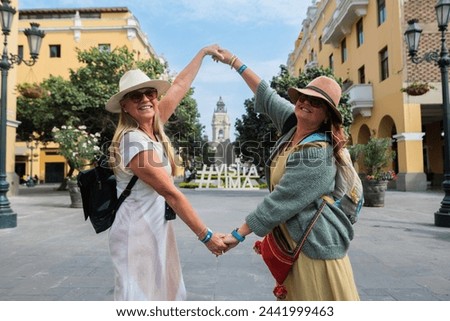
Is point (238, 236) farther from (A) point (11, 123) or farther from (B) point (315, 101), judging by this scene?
(A) point (11, 123)

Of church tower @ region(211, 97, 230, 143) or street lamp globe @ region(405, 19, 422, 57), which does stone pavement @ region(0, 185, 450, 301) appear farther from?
church tower @ region(211, 97, 230, 143)

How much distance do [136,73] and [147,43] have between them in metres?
39.7

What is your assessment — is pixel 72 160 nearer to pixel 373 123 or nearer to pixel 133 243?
pixel 133 243

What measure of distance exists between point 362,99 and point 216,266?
59.8ft

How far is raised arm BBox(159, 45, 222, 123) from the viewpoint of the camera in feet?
7.93

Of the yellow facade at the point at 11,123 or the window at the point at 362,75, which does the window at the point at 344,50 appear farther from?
the yellow facade at the point at 11,123

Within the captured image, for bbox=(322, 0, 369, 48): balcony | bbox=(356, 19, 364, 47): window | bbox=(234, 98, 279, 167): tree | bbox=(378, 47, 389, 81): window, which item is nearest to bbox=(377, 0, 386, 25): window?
bbox=(322, 0, 369, 48): balcony

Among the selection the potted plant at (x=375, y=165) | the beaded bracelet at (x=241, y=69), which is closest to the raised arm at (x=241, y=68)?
the beaded bracelet at (x=241, y=69)

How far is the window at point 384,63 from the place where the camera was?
1930cm

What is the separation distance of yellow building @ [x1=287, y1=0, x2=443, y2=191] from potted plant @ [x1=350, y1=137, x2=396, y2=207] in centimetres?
464

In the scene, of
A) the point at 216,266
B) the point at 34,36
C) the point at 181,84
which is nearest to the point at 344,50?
the point at 34,36

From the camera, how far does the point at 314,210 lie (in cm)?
181

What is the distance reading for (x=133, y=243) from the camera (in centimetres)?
195
